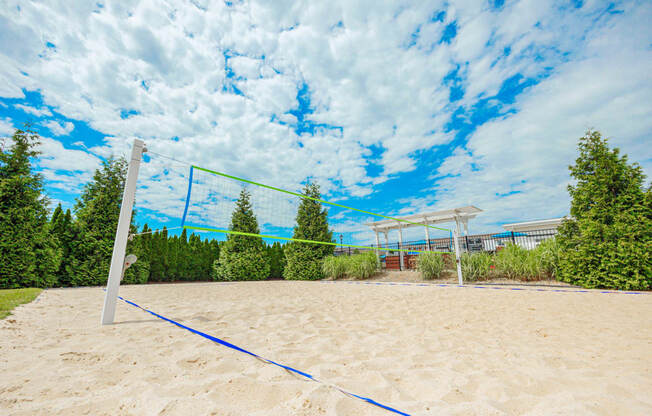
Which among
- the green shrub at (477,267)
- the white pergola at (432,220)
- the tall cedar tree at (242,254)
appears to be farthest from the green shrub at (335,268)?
the green shrub at (477,267)

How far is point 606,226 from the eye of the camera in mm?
6000

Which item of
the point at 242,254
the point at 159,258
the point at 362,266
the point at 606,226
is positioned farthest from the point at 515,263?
the point at 159,258

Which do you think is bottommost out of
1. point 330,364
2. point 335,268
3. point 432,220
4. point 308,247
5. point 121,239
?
point 330,364

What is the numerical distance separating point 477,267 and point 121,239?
8862 millimetres

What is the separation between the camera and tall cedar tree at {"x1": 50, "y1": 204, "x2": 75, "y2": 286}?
25.6 ft

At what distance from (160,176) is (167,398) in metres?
3.53

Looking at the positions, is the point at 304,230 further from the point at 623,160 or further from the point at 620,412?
the point at 620,412

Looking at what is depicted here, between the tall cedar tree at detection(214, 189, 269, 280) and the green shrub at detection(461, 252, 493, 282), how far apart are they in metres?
7.71

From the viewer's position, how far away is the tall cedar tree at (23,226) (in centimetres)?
666

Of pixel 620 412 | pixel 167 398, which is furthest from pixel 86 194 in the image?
pixel 620 412

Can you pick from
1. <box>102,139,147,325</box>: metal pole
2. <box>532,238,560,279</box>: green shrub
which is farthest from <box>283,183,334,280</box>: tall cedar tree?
<box>102,139,147,325</box>: metal pole

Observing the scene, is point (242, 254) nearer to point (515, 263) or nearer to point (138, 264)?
point (138, 264)

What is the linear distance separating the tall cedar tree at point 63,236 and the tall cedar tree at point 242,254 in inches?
185

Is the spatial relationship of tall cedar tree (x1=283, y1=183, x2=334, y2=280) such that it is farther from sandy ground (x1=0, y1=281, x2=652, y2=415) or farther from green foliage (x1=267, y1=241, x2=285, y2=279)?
sandy ground (x1=0, y1=281, x2=652, y2=415)
